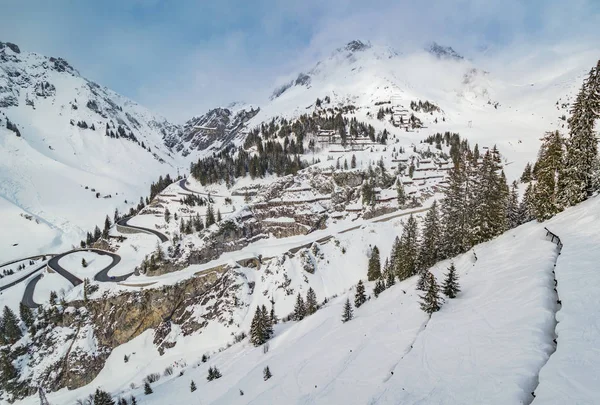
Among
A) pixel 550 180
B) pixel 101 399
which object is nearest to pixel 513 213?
pixel 550 180

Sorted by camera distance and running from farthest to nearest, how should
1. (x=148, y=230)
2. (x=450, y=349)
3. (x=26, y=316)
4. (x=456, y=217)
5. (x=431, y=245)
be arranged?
1. (x=148, y=230)
2. (x=26, y=316)
3. (x=431, y=245)
4. (x=456, y=217)
5. (x=450, y=349)

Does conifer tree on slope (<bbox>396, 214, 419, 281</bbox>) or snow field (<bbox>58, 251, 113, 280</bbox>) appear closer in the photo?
conifer tree on slope (<bbox>396, 214, 419, 281</bbox>)

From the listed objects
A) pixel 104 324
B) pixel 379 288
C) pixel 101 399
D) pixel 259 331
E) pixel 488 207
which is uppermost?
pixel 488 207

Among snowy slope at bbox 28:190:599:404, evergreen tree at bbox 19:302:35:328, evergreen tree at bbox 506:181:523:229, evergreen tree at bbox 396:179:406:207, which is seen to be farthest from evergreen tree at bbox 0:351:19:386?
evergreen tree at bbox 396:179:406:207

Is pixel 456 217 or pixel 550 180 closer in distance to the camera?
pixel 550 180

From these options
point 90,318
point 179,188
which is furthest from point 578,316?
point 179,188

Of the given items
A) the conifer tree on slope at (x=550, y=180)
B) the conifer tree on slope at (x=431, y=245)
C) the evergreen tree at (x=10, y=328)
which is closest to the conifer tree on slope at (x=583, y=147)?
the conifer tree on slope at (x=550, y=180)

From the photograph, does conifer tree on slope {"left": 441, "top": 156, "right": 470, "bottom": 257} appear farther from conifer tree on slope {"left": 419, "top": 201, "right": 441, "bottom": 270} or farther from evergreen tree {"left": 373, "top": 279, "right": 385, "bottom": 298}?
evergreen tree {"left": 373, "top": 279, "right": 385, "bottom": 298}

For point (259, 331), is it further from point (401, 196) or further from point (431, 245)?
point (401, 196)
